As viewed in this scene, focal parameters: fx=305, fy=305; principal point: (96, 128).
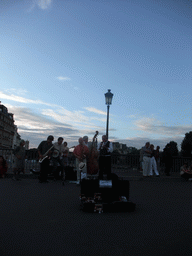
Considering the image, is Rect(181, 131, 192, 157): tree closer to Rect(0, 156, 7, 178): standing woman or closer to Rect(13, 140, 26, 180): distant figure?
Rect(0, 156, 7, 178): standing woman

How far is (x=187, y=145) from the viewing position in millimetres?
74625

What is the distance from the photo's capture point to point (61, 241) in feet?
12.2

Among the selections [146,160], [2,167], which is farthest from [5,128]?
[146,160]

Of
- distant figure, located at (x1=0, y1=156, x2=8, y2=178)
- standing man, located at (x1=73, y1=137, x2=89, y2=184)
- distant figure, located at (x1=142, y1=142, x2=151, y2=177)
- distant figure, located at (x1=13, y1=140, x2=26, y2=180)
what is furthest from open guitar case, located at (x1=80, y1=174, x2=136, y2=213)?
distant figure, located at (x1=142, y1=142, x2=151, y2=177)

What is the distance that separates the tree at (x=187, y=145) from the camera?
241 feet

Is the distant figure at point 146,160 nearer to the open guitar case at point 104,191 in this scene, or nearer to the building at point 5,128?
the open guitar case at point 104,191

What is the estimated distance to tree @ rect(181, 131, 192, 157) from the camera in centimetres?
7348

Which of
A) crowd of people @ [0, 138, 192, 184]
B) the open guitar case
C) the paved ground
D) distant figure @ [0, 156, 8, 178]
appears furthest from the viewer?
distant figure @ [0, 156, 8, 178]

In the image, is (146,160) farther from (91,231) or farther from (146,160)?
(91,231)

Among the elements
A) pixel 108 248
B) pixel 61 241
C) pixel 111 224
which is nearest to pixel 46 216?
pixel 111 224

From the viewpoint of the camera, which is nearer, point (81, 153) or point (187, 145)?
point (81, 153)

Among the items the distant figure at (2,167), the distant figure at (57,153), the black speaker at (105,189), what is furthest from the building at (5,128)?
the black speaker at (105,189)

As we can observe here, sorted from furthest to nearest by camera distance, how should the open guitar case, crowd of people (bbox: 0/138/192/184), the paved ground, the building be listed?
the building < crowd of people (bbox: 0/138/192/184) < the open guitar case < the paved ground

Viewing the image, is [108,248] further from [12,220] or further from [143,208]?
[143,208]
